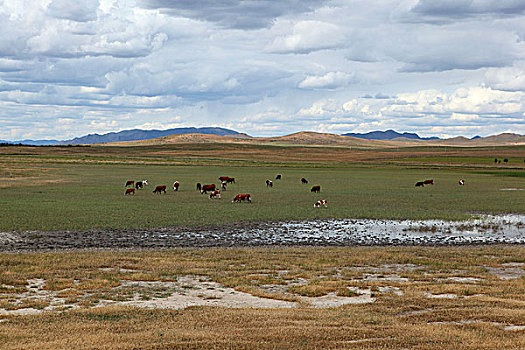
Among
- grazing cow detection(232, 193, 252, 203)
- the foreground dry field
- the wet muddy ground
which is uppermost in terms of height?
grazing cow detection(232, 193, 252, 203)

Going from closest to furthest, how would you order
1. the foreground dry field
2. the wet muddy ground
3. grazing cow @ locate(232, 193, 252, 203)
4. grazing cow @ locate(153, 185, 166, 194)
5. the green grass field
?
1. the foreground dry field
2. the wet muddy ground
3. the green grass field
4. grazing cow @ locate(232, 193, 252, 203)
5. grazing cow @ locate(153, 185, 166, 194)

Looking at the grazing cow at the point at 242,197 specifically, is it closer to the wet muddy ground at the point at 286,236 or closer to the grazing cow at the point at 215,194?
the grazing cow at the point at 215,194

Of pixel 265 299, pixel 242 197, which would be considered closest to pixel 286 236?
pixel 265 299

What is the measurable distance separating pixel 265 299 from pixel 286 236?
12.7 metres

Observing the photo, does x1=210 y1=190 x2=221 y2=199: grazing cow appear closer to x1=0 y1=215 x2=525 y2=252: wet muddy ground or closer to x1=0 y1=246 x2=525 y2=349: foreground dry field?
x1=0 y1=215 x2=525 y2=252: wet muddy ground

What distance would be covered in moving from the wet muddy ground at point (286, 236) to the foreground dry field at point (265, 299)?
277 cm

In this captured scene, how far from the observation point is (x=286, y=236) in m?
26.8

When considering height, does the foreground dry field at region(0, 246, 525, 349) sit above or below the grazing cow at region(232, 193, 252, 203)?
below

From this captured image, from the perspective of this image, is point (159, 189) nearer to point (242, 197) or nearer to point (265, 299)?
point (242, 197)

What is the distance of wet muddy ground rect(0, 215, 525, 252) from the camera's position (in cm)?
2422

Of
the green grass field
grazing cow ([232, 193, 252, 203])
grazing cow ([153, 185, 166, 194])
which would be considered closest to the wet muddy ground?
the green grass field

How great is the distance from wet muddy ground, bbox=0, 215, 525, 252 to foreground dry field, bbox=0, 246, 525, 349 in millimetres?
2771

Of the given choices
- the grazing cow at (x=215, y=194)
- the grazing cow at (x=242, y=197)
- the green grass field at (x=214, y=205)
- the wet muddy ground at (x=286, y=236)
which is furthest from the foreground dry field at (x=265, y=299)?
the grazing cow at (x=215, y=194)

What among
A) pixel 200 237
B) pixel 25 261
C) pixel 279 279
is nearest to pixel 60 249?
pixel 25 261
